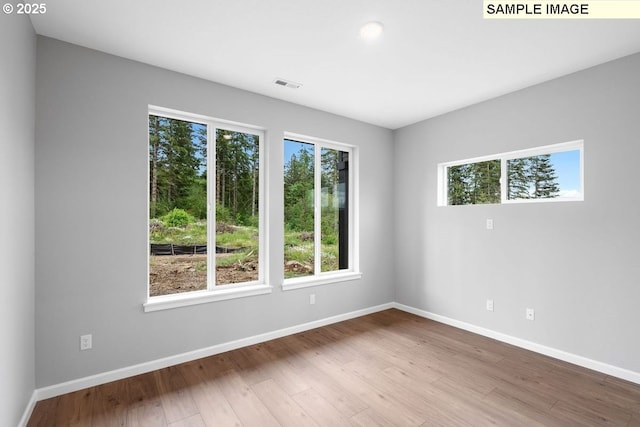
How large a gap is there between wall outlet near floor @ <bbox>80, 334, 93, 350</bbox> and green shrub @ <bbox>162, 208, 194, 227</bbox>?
1.07 metres

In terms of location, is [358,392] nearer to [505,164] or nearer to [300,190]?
[300,190]

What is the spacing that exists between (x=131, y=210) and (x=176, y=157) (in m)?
0.69

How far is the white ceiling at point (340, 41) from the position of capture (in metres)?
1.96

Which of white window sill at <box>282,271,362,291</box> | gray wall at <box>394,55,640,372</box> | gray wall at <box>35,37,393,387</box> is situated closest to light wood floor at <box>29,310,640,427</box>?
gray wall at <box>35,37,393,387</box>

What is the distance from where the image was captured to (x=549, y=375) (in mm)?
2551

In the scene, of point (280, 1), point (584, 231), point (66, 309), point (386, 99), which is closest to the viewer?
point (280, 1)

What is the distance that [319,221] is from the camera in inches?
155

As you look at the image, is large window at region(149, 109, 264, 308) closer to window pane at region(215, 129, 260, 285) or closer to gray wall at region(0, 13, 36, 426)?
window pane at region(215, 129, 260, 285)

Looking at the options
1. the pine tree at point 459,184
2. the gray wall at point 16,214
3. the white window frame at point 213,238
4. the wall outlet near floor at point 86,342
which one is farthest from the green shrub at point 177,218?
the pine tree at point 459,184

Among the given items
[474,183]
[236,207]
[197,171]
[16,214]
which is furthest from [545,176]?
[16,214]

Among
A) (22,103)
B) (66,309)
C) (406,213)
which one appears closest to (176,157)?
(22,103)

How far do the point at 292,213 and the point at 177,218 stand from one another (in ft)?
4.24

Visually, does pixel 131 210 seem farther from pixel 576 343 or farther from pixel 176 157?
pixel 576 343

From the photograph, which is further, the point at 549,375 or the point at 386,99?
the point at 386,99
